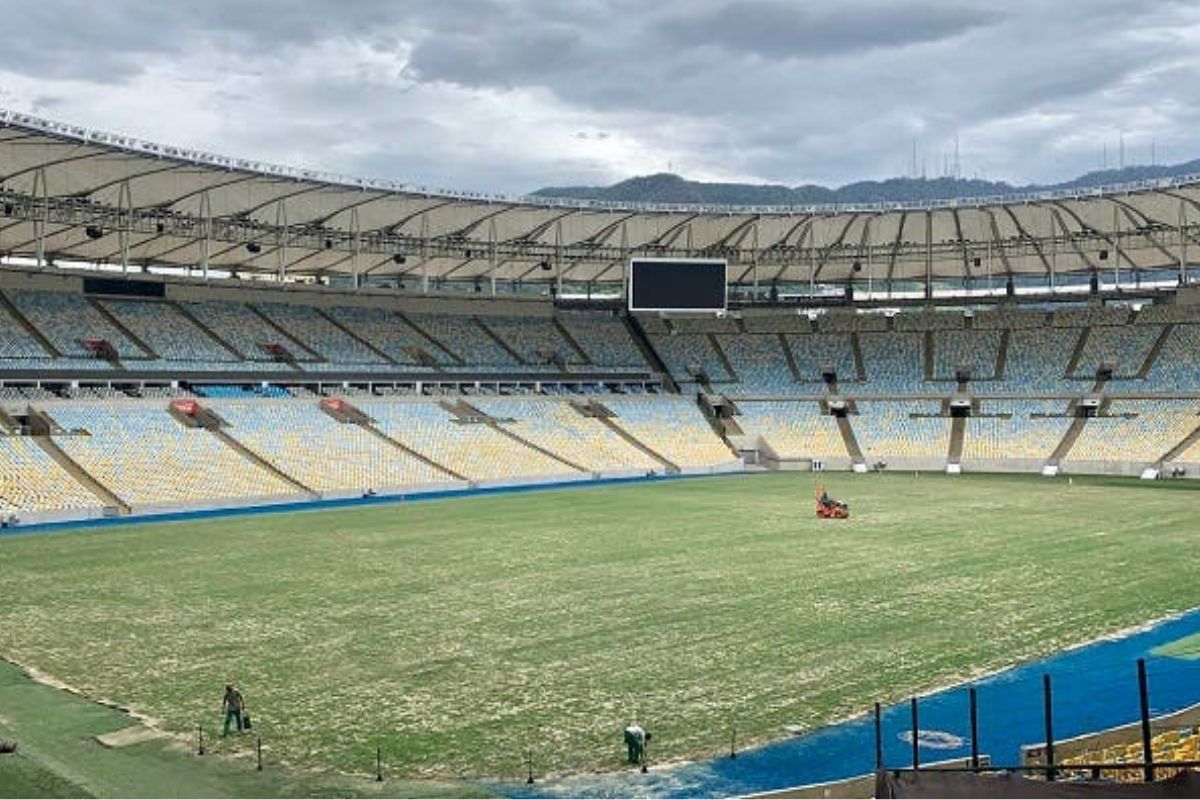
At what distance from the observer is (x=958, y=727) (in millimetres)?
14406

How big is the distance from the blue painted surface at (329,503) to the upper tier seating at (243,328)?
14245 mm

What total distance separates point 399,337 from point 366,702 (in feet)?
161

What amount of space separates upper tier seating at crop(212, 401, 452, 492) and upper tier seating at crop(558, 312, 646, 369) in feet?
71.6

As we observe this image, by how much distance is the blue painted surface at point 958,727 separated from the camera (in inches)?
493

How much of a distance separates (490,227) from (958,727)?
48663 millimetres

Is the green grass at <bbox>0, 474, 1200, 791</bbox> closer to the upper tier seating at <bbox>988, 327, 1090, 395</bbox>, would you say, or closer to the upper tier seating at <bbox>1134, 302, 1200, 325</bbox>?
the upper tier seating at <bbox>988, 327, 1090, 395</bbox>

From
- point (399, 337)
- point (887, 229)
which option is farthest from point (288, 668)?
point (887, 229)

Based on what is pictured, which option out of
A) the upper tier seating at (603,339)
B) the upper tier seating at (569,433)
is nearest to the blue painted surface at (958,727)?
the upper tier seating at (569,433)

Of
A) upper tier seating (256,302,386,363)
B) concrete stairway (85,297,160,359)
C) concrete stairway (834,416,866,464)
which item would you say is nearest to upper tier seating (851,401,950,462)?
concrete stairway (834,416,866,464)

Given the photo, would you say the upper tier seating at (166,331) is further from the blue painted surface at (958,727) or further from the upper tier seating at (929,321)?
the blue painted surface at (958,727)

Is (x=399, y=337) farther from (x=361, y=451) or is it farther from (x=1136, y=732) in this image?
(x=1136, y=732)

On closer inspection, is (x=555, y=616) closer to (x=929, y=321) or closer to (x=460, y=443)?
(x=460, y=443)

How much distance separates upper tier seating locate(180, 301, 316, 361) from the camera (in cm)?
5653

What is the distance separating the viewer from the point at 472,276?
6938 centimetres
